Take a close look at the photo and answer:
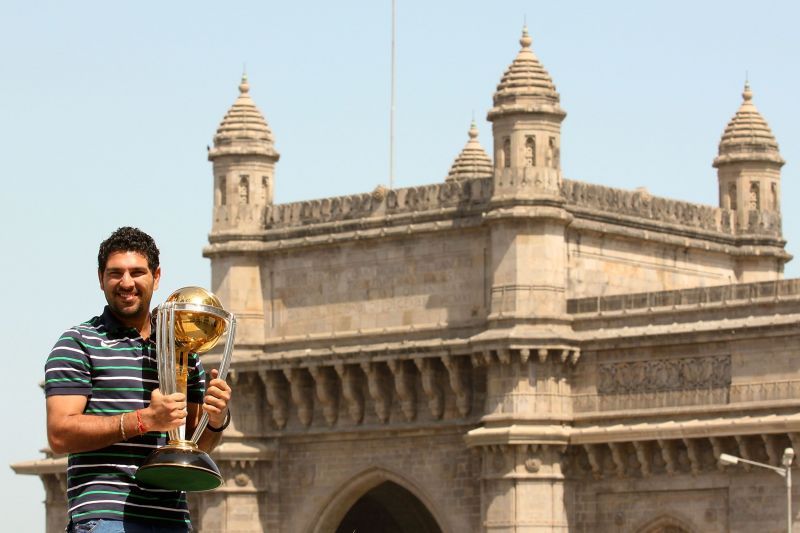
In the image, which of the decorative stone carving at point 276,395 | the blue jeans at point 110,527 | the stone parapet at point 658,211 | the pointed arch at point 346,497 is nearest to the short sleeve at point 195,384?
the blue jeans at point 110,527

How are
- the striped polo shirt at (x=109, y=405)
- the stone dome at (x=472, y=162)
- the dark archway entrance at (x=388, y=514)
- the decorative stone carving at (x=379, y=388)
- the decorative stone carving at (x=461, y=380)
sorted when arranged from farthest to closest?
the stone dome at (x=472, y=162) < the dark archway entrance at (x=388, y=514) < the decorative stone carving at (x=379, y=388) < the decorative stone carving at (x=461, y=380) < the striped polo shirt at (x=109, y=405)

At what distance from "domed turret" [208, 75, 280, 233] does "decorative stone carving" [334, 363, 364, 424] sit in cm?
473

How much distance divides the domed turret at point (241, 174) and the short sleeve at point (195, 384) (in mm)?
43304

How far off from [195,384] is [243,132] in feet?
144

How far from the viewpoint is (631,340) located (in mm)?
46312

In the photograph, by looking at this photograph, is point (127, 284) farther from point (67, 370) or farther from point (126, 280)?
point (67, 370)

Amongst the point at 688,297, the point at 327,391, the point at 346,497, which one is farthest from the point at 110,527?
the point at 327,391

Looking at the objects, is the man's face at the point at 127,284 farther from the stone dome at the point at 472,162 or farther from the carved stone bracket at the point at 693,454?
the stone dome at the point at 472,162

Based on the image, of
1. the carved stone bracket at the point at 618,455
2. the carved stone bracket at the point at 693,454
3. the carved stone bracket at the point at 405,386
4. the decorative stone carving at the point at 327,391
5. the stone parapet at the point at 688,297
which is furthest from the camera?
the decorative stone carving at the point at 327,391

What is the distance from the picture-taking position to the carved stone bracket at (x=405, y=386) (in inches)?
1965

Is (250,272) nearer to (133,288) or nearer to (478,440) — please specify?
(478,440)

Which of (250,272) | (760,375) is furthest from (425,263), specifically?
(760,375)

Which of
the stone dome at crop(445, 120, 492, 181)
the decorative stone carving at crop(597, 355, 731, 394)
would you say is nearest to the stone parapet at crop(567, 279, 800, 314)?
the decorative stone carving at crop(597, 355, 731, 394)

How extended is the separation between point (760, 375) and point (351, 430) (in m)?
10.9
